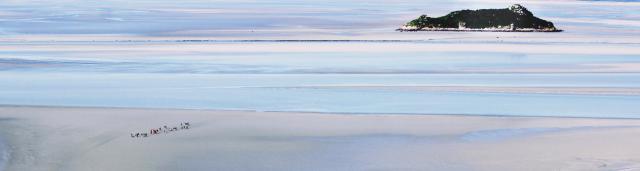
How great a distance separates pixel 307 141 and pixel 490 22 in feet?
85.1

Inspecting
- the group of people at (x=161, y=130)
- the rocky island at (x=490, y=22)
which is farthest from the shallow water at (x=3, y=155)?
the rocky island at (x=490, y=22)

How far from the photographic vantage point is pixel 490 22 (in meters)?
37.7

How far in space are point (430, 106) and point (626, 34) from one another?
941 inches

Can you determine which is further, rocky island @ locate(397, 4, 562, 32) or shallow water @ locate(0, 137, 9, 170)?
rocky island @ locate(397, 4, 562, 32)

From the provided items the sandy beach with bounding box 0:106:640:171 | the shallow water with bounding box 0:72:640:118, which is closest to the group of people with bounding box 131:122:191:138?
the sandy beach with bounding box 0:106:640:171

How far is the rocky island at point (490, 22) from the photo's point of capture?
3759 cm

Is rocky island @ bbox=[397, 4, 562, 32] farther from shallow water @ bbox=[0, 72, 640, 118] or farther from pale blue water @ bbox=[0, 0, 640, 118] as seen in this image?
shallow water @ bbox=[0, 72, 640, 118]

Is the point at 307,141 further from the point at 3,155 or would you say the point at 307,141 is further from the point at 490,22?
the point at 490,22

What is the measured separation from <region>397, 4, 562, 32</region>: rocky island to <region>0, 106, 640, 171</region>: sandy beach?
23.3m

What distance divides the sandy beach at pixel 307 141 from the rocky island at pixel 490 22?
23.3 metres

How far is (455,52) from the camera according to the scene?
27359 millimetres

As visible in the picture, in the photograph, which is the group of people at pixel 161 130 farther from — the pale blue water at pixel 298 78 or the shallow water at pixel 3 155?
the pale blue water at pixel 298 78

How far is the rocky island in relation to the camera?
123 feet

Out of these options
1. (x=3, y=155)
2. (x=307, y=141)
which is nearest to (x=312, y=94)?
(x=307, y=141)
